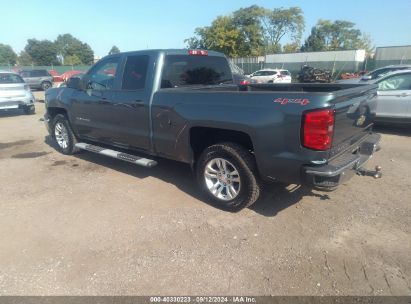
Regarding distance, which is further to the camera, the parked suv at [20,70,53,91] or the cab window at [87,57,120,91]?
the parked suv at [20,70,53,91]

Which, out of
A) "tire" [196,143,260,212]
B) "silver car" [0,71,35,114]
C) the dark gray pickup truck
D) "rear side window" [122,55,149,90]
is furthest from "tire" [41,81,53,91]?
"tire" [196,143,260,212]

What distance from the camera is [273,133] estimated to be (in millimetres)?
3459

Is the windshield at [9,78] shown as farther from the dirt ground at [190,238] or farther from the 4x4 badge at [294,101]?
the 4x4 badge at [294,101]

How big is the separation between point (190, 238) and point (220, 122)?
4.38 ft

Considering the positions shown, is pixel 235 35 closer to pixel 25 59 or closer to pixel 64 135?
pixel 64 135

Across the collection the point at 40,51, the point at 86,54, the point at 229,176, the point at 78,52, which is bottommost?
the point at 229,176

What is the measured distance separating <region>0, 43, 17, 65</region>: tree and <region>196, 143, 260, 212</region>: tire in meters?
113

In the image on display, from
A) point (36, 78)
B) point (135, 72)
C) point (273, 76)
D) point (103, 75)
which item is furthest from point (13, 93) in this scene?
point (273, 76)

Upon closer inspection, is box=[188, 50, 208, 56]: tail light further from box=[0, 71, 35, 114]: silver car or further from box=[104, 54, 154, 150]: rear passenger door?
box=[0, 71, 35, 114]: silver car

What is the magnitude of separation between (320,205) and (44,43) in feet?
368

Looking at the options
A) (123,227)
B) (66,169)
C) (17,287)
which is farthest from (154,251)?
(66,169)

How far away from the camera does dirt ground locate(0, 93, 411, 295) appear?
9.64 ft

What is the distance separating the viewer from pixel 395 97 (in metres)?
7.99

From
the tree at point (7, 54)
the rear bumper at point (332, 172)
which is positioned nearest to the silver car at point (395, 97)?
the rear bumper at point (332, 172)
